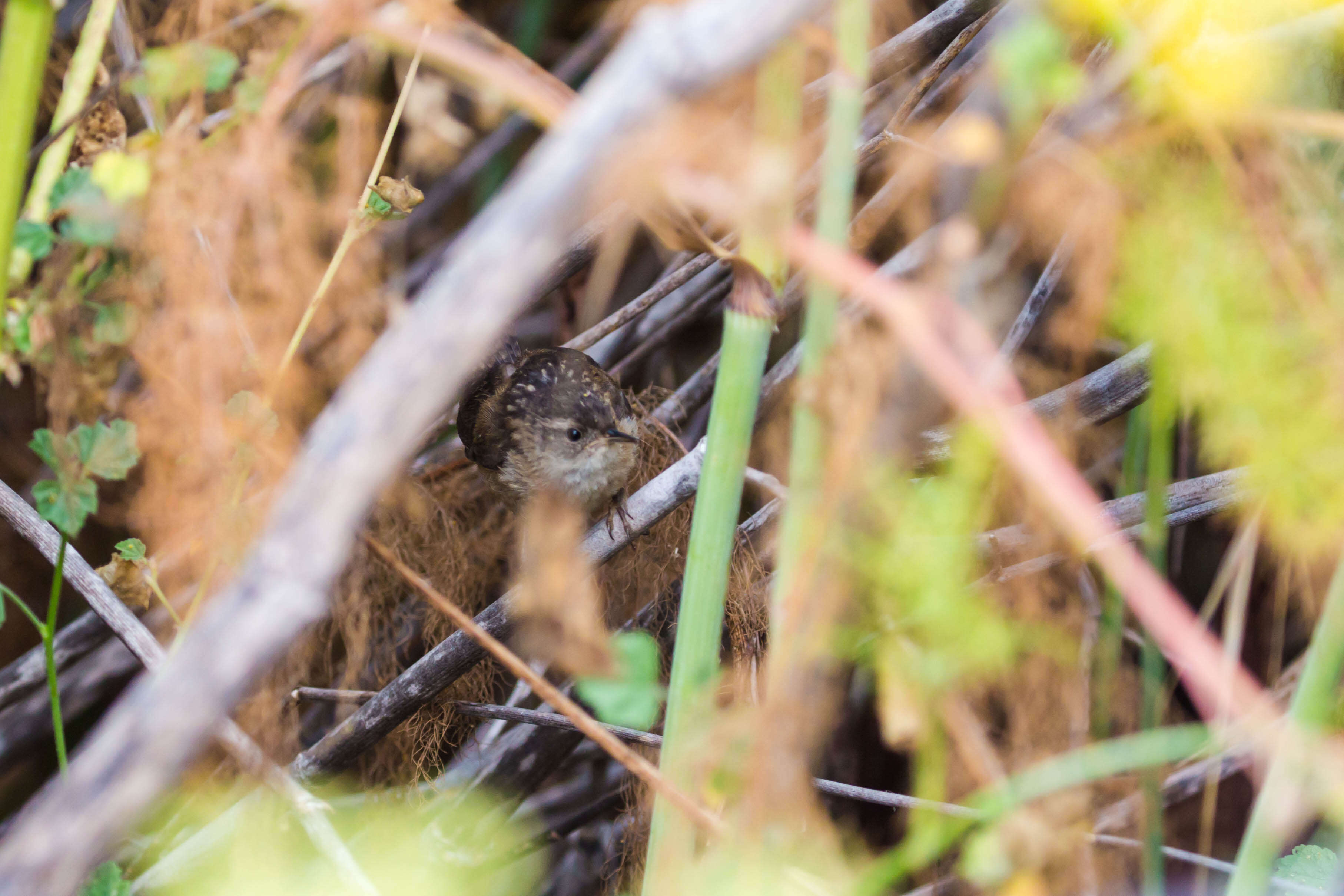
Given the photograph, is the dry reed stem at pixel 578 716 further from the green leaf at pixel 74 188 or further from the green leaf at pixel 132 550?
the green leaf at pixel 74 188

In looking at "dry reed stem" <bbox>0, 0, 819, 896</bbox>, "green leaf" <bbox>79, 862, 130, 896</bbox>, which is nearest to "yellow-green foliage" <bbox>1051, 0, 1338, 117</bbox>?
"dry reed stem" <bbox>0, 0, 819, 896</bbox>

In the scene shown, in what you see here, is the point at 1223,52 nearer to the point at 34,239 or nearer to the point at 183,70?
the point at 183,70

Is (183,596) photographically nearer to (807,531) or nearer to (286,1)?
(286,1)

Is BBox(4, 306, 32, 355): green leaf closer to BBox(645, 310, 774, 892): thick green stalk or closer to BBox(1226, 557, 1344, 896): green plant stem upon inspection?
BBox(645, 310, 774, 892): thick green stalk

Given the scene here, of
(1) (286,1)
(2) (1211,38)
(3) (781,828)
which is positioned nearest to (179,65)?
(1) (286,1)

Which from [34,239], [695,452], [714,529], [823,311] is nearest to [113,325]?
[34,239]

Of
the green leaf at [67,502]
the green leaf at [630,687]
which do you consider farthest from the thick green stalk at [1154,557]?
the green leaf at [67,502]

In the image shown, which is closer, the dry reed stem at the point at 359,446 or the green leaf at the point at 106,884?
the dry reed stem at the point at 359,446
